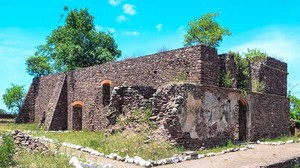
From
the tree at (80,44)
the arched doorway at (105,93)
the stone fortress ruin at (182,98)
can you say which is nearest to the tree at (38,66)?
the tree at (80,44)

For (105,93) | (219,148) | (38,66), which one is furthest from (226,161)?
(38,66)

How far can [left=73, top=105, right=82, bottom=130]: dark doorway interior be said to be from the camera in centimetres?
2056

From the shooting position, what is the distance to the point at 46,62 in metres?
33.9

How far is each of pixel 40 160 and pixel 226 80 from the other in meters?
8.24

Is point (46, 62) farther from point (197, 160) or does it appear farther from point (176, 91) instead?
point (197, 160)

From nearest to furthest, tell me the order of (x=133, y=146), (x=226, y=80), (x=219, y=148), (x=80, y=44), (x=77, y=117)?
1. (x=133, y=146)
2. (x=219, y=148)
3. (x=226, y=80)
4. (x=77, y=117)
5. (x=80, y=44)

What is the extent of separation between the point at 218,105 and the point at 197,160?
3.84m

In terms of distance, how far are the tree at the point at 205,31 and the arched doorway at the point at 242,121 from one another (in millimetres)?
11624

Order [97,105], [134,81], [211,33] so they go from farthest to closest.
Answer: [211,33] → [97,105] → [134,81]

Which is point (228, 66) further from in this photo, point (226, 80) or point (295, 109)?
point (295, 109)

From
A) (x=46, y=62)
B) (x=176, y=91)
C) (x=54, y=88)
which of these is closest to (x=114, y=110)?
(x=176, y=91)

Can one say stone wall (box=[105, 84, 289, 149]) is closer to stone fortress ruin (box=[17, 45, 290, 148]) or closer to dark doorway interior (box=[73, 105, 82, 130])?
stone fortress ruin (box=[17, 45, 290, 148])

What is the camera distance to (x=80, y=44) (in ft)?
99.2

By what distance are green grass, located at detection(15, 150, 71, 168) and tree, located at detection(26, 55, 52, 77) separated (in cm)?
2440
